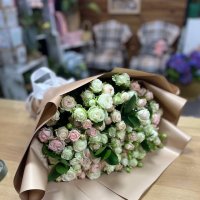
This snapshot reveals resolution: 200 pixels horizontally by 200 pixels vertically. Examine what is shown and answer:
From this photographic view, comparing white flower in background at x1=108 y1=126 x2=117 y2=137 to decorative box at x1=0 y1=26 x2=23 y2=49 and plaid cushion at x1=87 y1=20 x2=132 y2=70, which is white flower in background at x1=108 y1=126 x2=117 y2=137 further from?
plaid cushion at x1=87 y1=20 x2=132 y2=70

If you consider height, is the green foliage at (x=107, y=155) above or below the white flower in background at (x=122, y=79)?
below

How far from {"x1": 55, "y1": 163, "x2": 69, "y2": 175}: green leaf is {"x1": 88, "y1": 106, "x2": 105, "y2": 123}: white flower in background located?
0.47 feet

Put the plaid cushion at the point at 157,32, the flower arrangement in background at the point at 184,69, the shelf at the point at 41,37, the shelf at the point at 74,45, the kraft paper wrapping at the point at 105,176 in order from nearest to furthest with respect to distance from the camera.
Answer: the kraft paper wrapping at the point at 105,176
the flower arrangement in background at the point at 184,69
the shelf at the point at 41,37
the shelf at the point at 74,45
the plaid cushion at the point at 157,32

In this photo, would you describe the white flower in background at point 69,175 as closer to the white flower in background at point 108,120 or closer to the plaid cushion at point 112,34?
the white flower in background at point 108,120

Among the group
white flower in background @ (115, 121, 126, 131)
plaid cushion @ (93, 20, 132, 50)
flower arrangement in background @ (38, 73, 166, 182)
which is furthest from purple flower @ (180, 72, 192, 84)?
white flower in background @ (115, 121, 126, 131)

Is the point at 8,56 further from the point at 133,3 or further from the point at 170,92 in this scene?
the point at 133,3

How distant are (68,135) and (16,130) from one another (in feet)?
1.26

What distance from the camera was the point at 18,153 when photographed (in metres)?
0.83

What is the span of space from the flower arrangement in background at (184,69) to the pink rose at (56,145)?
1.84 m

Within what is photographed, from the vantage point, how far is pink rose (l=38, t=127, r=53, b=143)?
0.65m

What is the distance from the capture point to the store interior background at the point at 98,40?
218 centimetres

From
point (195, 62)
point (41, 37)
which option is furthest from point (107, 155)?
point (41, 37)

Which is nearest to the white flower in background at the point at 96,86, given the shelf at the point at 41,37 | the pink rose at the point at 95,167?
the pink rose at the point at 95,167

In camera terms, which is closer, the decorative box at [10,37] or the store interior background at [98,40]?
the decorative box at [10,37]
